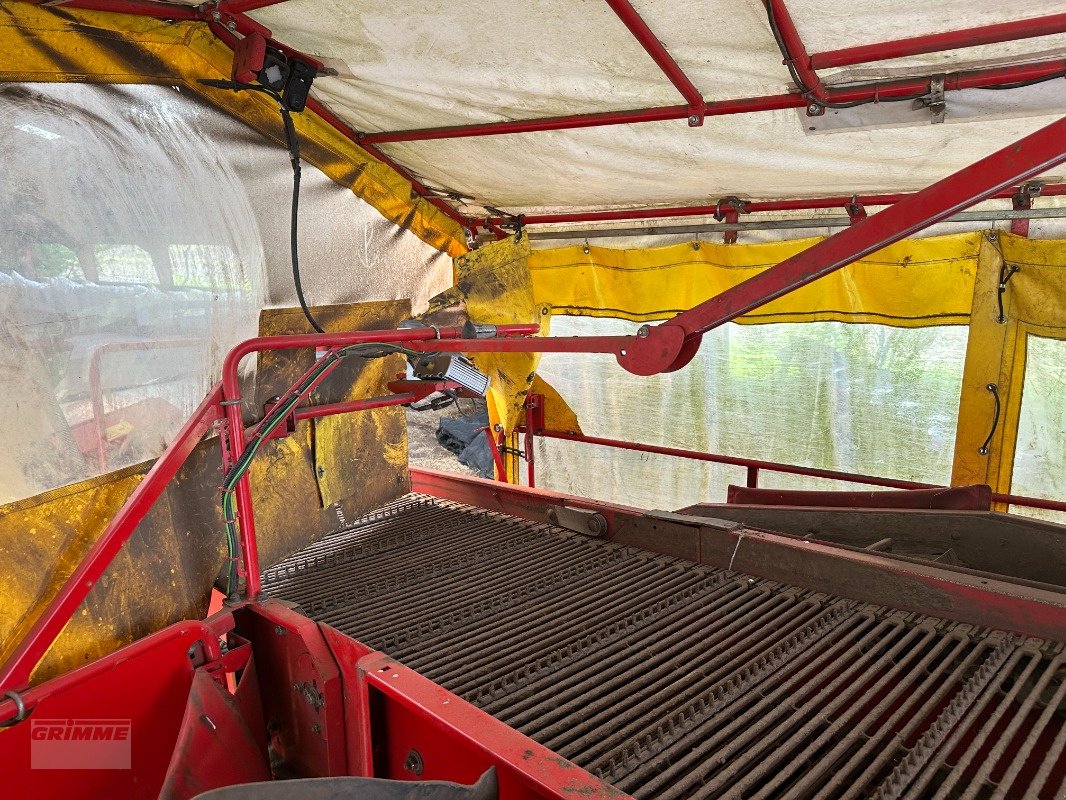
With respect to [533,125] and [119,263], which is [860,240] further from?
[119,263]

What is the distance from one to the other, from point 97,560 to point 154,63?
81.8 inches

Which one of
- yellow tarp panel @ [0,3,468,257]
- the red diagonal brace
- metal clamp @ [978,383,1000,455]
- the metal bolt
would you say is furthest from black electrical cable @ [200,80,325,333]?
metal clamp @ [978,383,1000,455]

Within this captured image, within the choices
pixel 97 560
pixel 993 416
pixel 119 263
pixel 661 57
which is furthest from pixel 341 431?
pixel 993 416

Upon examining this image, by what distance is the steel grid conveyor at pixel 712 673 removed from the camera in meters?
1.56

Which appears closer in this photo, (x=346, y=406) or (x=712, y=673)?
(x=712, y=673)

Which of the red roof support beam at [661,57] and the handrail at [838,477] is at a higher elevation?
the red roof support beam at [661,57]

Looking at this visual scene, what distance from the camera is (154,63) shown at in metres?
2.93

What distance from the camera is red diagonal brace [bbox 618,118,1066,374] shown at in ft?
4.96

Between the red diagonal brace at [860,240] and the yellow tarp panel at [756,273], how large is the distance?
9.84 ft

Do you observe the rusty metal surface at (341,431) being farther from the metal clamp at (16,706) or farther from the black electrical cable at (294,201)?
the metal clamp at (16,706)

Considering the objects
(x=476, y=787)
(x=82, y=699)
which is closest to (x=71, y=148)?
(x=82, y=699)

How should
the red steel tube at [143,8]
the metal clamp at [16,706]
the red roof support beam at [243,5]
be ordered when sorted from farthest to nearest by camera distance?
the red roof support beam at [243,5], the red steel tube at [143,8], the metal clamp at [16,706]

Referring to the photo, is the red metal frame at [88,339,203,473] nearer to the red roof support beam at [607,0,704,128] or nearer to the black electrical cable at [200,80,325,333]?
the black electrical cable at [200,80,325,333]

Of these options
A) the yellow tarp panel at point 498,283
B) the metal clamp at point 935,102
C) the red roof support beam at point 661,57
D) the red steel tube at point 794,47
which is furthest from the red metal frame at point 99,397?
the metal clamp at point 935,102
